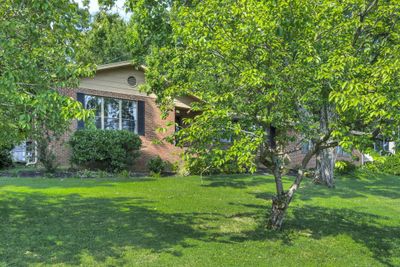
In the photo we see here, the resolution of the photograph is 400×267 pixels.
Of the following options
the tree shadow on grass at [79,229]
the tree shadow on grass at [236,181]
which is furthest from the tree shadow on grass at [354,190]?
the tree shadow on grass at [79,229]

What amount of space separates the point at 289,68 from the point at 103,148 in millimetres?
10596

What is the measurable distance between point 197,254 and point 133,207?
3275mm

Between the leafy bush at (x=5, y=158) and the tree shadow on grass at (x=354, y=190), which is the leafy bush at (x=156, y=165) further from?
the tree shadow on grass at (x=354, y=190)

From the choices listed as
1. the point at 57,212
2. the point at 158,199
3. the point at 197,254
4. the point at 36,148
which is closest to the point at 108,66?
the point at 36,148

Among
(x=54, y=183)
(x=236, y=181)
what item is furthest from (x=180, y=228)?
(x=236, y=181)

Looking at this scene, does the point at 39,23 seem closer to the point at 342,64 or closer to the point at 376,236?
the point at 342,64

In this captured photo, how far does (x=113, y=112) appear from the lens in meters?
16.7

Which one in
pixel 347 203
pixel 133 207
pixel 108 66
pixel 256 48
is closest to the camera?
pixel 256 48

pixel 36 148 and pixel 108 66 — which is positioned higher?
pixel 108 66

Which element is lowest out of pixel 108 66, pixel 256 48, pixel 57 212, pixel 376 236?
pixel 376 236

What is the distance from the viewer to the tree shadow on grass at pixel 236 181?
43.9 ft

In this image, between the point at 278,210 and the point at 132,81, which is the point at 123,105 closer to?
the point at 132,81

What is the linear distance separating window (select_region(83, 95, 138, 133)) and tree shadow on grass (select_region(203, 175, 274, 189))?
457 cm

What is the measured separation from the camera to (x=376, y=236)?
7570mm
